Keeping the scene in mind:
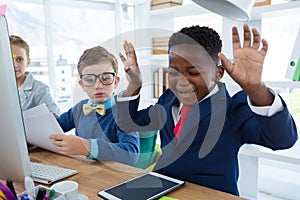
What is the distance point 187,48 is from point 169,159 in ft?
1.20

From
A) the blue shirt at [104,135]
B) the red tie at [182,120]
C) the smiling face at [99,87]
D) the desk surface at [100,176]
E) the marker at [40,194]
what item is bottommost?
the desk surface at [100,176]

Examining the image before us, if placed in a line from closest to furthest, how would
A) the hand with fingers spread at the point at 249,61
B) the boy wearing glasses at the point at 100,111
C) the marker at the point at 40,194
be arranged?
the marker at the point at 40,194, the hand with fingers spread at the point at 249,61, the boy wearing glasses at the point at 100,111

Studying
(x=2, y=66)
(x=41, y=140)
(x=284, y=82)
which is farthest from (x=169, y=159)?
(x=284, y=82)

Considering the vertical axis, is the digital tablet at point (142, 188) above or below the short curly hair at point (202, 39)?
below

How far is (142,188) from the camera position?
740mm

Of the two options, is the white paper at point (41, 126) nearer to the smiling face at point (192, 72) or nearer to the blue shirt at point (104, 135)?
the blue shirt at point (104, 135)

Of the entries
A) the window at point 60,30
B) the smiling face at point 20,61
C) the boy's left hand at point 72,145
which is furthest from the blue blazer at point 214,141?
the window at point 60,30

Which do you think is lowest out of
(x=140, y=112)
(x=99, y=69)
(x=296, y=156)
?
(x=296, y=156)

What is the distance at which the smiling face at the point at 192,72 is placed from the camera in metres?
0.91

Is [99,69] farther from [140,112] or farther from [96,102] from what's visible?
[140,112]

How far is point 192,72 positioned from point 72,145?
0.45m

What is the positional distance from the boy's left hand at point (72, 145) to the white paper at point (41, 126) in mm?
54

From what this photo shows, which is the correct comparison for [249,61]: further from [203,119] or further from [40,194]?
[40,194]

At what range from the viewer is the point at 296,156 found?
4.90ft
